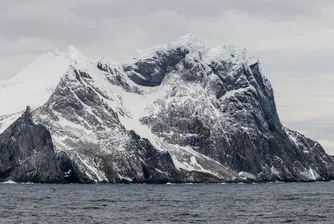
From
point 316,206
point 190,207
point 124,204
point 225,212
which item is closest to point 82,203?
point 124,204

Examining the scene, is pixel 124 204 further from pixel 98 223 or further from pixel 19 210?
pixel 98 223

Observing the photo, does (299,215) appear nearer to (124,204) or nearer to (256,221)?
(256,221)

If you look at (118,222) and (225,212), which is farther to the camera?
(225,212)

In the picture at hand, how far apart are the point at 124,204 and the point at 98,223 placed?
48706mm

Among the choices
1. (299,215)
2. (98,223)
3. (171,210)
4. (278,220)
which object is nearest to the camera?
(98,223)

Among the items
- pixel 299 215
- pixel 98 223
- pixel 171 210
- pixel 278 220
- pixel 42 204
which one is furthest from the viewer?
pixel 42 204

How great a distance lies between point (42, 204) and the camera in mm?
170875

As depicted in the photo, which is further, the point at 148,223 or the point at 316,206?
the point at 316,206

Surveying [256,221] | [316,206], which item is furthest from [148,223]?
[316,206]

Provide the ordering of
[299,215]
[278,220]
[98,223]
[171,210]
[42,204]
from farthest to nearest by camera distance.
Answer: [42,204]
[171,210]
[299,215]
[278,220]
[98,223]

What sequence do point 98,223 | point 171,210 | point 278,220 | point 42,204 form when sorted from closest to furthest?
point 98,223 < point 278,220 < point 171,210 < point 42,204

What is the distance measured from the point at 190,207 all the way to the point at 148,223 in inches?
1599

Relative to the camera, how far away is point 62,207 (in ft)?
534

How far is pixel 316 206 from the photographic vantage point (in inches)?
6954
